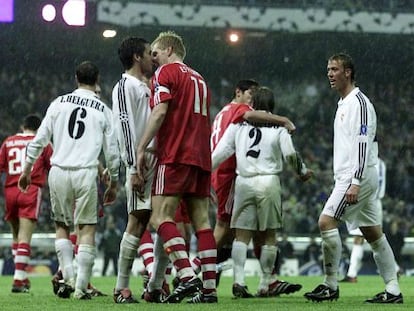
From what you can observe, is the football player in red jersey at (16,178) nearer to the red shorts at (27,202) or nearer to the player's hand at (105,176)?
the red shorts at (27,202)

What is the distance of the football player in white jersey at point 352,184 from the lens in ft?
29.4

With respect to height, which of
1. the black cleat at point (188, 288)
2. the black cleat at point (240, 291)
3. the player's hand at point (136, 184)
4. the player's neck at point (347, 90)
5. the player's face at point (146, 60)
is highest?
the player's face at point (146, 60)

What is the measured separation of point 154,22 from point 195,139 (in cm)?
1912

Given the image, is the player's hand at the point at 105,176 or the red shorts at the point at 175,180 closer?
the red shorts at the point at 175,180

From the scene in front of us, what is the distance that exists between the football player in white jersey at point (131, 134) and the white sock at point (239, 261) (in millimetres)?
1684

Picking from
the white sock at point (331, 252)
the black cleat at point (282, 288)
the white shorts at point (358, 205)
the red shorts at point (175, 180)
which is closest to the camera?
the red shorts at point (175, 180)

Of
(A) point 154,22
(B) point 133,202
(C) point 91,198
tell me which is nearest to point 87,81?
(C) point 91,198

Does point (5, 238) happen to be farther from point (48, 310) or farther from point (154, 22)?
point (48, 310)

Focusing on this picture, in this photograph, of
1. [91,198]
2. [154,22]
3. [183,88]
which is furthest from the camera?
[154,22]

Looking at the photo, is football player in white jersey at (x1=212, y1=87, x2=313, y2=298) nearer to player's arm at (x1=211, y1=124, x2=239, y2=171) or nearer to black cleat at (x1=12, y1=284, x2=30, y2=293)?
player's arm at (x1=211, y1=124, x2=239, y2=171)

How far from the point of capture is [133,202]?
28.6 ft

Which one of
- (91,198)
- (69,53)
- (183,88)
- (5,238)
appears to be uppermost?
(69,53)

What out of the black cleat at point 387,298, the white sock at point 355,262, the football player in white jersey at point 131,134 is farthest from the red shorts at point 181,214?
the white sock at point 355,262

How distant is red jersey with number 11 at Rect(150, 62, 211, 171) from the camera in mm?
8570
